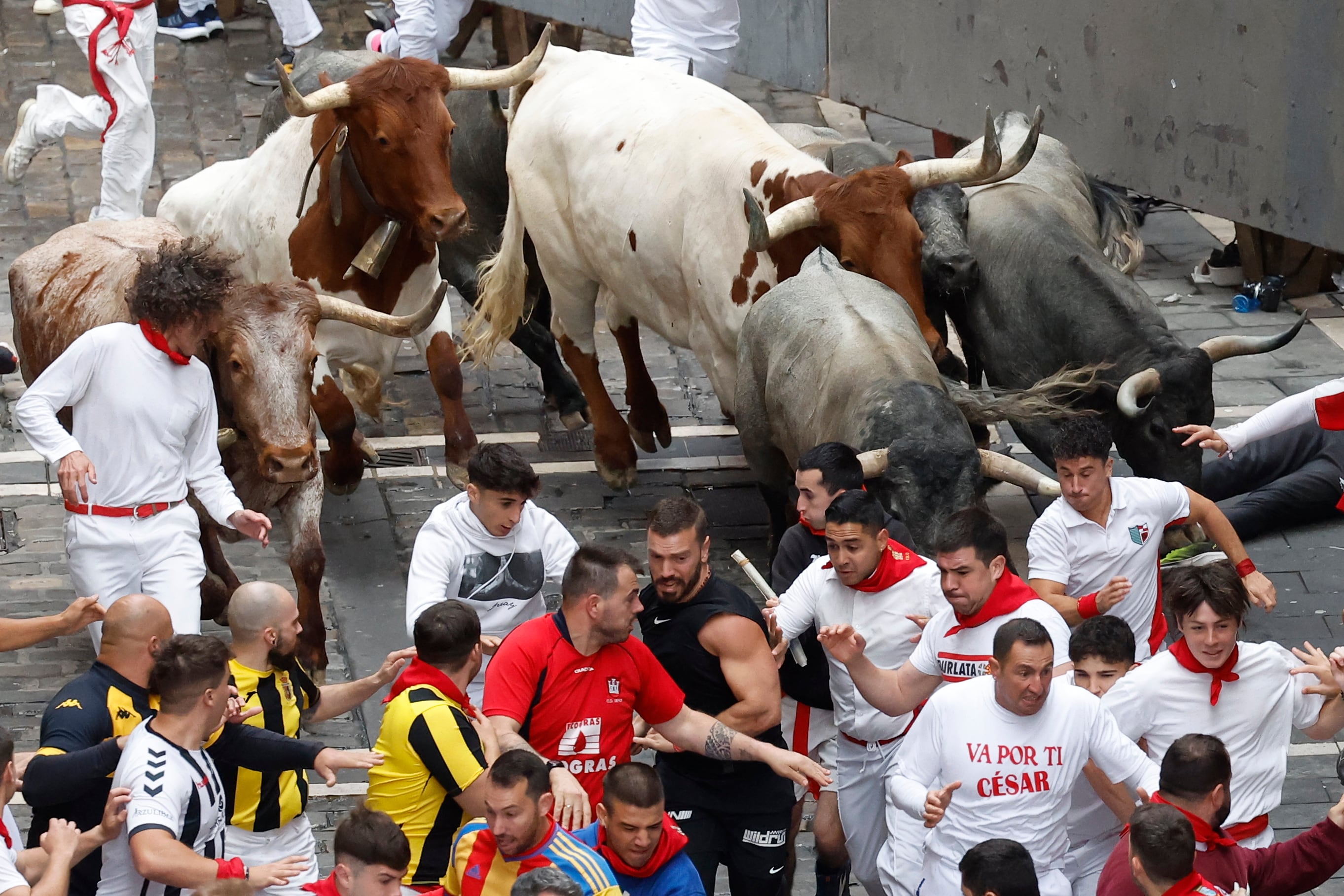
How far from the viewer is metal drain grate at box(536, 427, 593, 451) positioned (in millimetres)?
10844

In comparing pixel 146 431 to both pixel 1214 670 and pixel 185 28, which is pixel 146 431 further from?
pixel 185 28

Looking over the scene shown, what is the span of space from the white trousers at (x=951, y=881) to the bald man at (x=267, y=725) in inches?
69.3

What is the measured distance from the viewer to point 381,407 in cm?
1106

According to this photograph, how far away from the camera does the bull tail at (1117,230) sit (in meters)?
10.4

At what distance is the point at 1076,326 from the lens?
888 centimetres

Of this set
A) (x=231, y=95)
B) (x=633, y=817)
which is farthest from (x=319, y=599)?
(x=231, y=95)

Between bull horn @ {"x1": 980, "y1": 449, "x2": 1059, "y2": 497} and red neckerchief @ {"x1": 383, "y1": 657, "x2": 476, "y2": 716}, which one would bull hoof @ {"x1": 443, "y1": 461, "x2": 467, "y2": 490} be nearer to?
bull horn @ {"x1": 980, "y1": 449, "x2": 1059, "y2": 497}

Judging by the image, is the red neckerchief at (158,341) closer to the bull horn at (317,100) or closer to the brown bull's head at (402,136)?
the bull horn at (317,100)

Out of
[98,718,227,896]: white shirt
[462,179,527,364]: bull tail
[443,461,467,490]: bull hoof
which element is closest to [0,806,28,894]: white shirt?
[98,718,227,896]: white shirt

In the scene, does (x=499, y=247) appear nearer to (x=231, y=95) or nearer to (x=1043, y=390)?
(x=1043, y=390)

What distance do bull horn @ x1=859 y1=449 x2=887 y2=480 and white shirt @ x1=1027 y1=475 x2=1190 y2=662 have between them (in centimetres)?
64

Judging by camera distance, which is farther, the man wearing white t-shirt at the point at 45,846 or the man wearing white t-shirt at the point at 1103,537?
the man wearing white t-shirt at the point at 1103,537

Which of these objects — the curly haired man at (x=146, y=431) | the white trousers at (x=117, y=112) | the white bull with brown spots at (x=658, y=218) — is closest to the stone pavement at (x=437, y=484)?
the white bull with brown spots at (x=658, y=218)

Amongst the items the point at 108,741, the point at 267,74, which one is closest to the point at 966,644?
the point at 108,741
